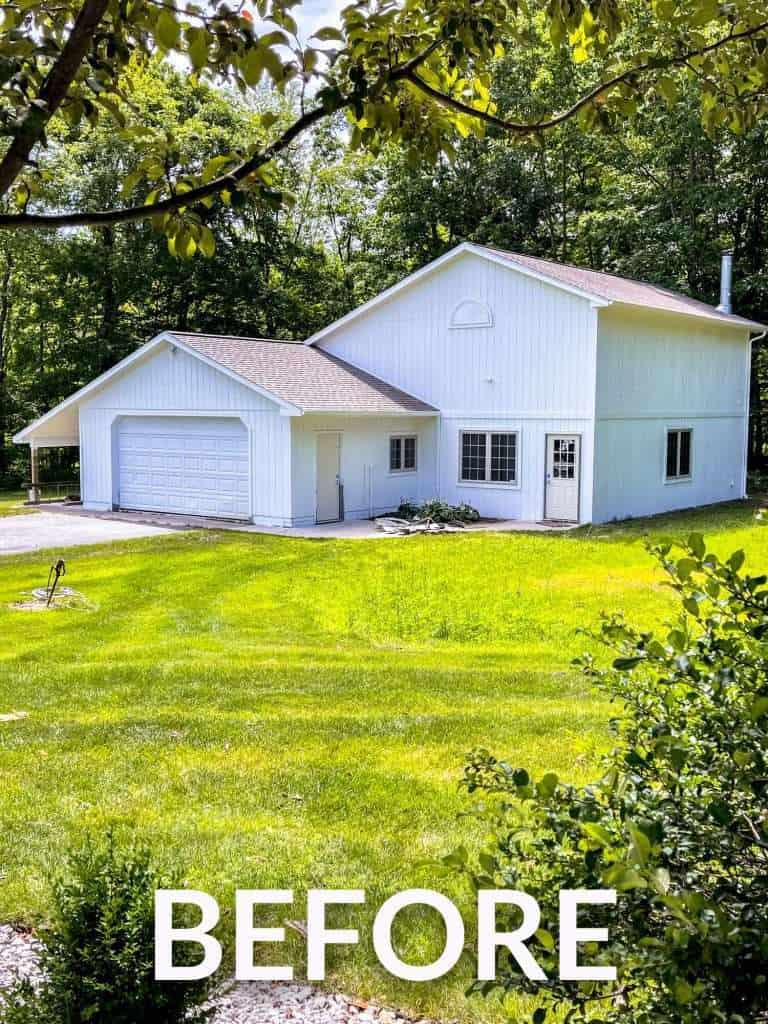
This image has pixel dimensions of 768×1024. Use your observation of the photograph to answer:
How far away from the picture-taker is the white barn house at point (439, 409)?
21.2 meters

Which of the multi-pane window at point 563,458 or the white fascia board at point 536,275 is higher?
the white fascia board at point 536,275

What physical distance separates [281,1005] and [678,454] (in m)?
22.7

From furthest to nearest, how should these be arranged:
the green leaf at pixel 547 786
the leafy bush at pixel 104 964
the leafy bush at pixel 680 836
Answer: the leafy bush at pixel 104 964 → the green leaf at pixel 547 786 → the leafy bush at pixel 680 836

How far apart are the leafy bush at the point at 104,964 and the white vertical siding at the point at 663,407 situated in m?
18.9

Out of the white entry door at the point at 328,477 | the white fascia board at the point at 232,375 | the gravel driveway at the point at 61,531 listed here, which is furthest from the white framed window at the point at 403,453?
the gravel driveway at the point at 61,531

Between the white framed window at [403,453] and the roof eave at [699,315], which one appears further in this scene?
the white framed window at [403,453]

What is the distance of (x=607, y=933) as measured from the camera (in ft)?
7.52

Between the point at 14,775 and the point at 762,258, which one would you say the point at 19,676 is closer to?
the point at 14,775

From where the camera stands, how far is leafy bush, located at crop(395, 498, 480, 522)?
21625 mm

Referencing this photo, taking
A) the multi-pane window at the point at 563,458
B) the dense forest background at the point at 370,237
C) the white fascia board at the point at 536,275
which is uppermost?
the dense forest background at the point at 370,237

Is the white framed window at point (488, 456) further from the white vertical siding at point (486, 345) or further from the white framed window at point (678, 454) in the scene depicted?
the white framed window at point (678, 454)

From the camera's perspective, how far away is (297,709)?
7.76m

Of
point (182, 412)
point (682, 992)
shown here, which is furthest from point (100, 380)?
point (682, 992)

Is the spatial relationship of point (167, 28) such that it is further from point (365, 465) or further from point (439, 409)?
point (439, 409)
